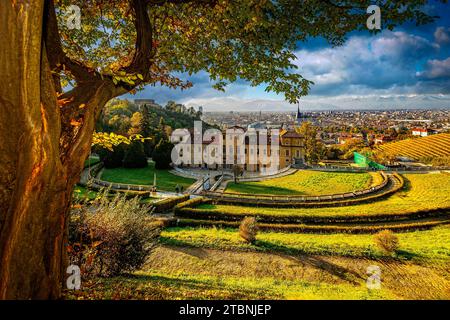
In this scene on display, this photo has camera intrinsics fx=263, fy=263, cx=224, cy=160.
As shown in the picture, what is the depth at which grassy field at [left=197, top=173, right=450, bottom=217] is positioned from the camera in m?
19.7

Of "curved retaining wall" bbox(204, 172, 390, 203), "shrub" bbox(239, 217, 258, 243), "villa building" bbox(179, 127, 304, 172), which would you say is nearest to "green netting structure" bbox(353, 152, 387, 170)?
"villa building" bbox(179, 127, 304, 172)

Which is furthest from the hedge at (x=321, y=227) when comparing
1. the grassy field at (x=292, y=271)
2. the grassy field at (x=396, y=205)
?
the grassy field at (x=292, y=271)

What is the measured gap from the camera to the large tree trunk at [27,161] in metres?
2.53

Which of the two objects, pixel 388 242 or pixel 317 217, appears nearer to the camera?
pixel 388 242

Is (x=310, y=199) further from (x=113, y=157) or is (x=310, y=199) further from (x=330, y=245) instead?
(x=113, y=157)

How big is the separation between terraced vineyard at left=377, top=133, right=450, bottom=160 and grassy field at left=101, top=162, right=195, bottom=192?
154 ft

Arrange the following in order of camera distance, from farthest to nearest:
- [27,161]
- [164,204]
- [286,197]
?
1. [286,197]
2. [164,204]
3. [27,161]

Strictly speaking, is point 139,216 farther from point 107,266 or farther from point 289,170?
point 289,170

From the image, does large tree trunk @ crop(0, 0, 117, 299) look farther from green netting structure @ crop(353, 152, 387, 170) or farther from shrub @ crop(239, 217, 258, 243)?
green netting structure @ crop(353, 152, 387, 170)

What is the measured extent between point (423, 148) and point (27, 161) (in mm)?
73343

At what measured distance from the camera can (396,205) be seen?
21.4 meters

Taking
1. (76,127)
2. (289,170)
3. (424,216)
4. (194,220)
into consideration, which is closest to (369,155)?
(289,170)

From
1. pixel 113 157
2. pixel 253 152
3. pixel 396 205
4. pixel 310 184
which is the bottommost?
pixel 396 205

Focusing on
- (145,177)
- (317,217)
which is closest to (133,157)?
(145,177)
